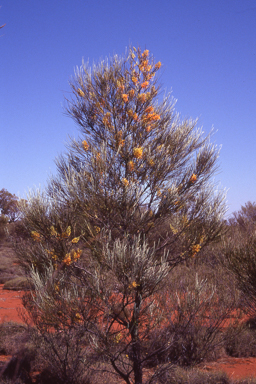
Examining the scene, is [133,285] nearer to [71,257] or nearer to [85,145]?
[71,257]

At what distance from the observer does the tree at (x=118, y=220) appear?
183 inches

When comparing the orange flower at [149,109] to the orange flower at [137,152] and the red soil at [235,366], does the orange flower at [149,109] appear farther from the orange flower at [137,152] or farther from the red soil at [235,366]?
the red soil at [235,366]

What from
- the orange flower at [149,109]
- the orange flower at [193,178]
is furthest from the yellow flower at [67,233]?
the orange flower at [149,109]

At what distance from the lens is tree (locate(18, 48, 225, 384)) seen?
465 cm

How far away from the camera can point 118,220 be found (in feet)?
18.3

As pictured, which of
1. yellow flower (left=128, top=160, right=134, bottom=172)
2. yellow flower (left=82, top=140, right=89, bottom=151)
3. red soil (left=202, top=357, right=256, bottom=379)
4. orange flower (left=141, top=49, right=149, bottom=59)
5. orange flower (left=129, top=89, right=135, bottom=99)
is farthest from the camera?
orange flower (left=141, top=49, right=149, bottom=59)

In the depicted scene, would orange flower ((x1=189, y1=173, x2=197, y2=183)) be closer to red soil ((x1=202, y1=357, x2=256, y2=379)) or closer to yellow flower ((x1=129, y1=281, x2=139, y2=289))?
yellow flower ((x1=129, y1=281, x2=139, y2=289))

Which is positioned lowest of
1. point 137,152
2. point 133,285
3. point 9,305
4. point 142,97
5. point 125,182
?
point 9,305

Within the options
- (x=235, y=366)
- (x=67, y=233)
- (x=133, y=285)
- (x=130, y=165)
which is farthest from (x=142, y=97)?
(x=235, y=366)

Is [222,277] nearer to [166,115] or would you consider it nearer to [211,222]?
[211,222]

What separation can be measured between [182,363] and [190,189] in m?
4.15

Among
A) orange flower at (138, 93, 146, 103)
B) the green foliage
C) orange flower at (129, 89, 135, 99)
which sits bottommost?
orange flower at (138, 93, 146, 103)

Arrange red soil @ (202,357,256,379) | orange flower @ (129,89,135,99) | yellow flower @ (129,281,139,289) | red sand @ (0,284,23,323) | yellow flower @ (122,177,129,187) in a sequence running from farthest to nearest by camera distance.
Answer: red sand @ (0,284,23,323)
orange flower @ (129,89,135,99)
red soil @ (202,357,256,379)
yellow flower @ (122,177,129,187)
yellow flower @ (129,281,139,289)

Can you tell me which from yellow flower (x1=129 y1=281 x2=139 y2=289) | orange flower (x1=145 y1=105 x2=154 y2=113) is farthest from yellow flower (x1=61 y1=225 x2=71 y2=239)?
orange flower (x1=145 y1=105 x2=154 y2=113)
